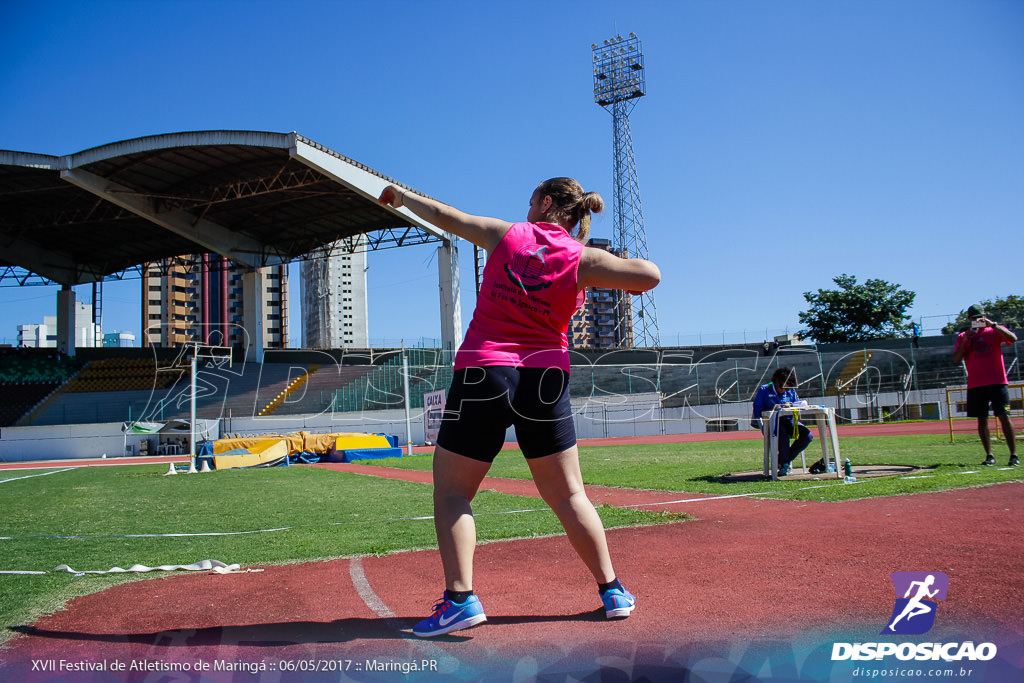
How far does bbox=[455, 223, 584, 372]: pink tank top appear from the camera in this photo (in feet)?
8.85

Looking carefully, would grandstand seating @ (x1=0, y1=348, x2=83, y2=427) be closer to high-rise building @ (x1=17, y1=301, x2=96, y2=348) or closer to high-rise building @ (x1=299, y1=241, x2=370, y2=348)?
high-rise building @ (x1=17, y1=301, x2=96, y2=348)

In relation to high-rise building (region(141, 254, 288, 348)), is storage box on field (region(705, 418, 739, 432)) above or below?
below

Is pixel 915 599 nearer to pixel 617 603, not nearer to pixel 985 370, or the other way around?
pixel 617 603

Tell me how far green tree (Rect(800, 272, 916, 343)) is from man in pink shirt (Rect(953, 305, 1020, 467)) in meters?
56.7

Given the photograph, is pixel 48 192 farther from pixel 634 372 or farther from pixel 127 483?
pixel 634 372

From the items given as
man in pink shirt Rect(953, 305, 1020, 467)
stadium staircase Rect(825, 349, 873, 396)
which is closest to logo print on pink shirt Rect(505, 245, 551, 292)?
man in pink shirt Rect(953, 305, 1020, 467)

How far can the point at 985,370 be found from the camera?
773 centimetres

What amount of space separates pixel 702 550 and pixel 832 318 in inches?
2508

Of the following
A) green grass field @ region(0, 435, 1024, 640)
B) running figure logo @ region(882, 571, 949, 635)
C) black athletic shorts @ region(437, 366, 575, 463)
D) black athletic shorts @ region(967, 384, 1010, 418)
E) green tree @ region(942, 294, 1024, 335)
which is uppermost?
green tree @ region(942, 294, 1024, 335)

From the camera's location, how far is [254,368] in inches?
1556

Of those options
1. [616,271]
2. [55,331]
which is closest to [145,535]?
[616,271]

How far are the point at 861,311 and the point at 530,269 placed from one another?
2556 inches

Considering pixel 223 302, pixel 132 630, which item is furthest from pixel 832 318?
pixel 223 302

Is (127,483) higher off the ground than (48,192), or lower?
lower
